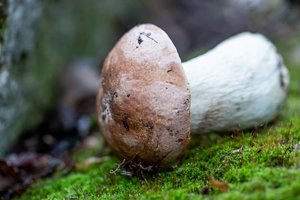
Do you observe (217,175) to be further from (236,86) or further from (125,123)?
(236,86)

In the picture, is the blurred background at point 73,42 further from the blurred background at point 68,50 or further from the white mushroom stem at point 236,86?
the white mushroom stem at point 236,86

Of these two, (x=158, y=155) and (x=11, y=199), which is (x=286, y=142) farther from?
(x=11, y=199)

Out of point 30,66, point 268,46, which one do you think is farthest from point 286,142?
point 30,66

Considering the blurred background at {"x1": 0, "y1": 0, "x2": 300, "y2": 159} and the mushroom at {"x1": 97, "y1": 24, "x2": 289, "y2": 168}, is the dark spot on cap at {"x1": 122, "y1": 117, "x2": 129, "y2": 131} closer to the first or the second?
the mushroom at {"x1": 97, "y1": 24, "x2": 289, "y2": 168}

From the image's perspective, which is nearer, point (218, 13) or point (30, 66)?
point (30, 66)

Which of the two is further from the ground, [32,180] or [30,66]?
[30,66]

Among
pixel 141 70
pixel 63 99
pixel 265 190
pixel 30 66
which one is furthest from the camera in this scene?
pixel 63 99

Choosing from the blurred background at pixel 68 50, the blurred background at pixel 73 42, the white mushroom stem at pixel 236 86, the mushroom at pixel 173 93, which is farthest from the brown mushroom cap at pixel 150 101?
the blurred background at pixel 73 42
